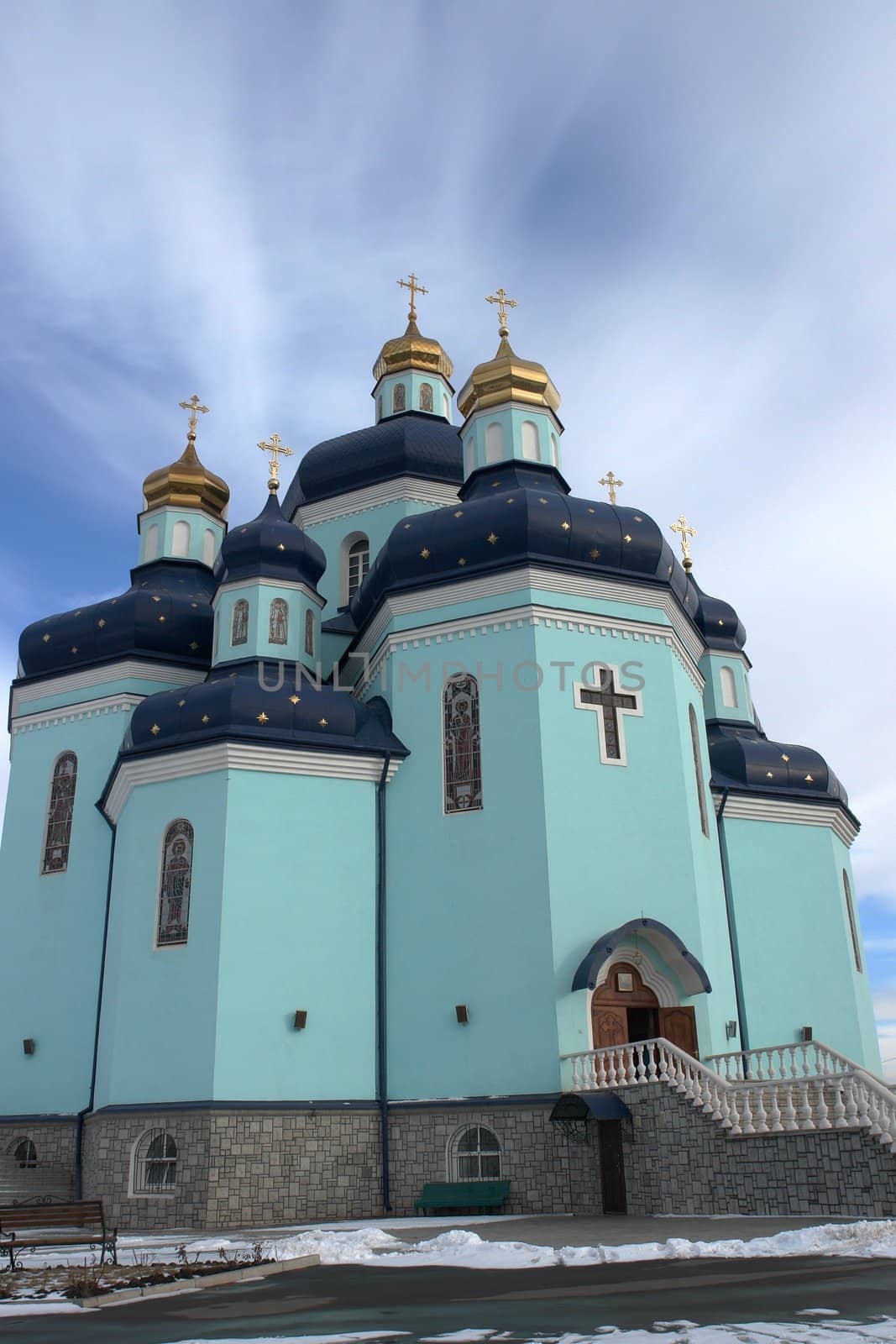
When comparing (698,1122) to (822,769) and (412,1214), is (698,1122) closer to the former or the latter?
(412,1214)

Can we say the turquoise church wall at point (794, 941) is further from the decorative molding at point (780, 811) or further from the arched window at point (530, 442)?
the arched window at point (530, 442)

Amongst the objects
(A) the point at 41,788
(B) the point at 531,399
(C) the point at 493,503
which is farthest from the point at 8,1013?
(B) the point at 531,399

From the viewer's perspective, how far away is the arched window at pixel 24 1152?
583 inches

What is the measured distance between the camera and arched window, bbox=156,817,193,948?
13.5 meters

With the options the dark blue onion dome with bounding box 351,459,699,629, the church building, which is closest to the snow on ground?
the church building

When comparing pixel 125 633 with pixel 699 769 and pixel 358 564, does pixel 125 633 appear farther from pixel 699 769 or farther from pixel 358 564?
pixel 699 769

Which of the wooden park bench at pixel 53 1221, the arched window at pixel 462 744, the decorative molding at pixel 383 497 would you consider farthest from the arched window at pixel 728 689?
the wooden park bench at pixel 53 1221

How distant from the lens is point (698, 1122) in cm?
1058

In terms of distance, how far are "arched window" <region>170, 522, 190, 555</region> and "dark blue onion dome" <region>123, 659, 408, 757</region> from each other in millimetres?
5583

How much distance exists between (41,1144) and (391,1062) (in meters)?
4.86

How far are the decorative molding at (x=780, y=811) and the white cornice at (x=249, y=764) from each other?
17.2 ft

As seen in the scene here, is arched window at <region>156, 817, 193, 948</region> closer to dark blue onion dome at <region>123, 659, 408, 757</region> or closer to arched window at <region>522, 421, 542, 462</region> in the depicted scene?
dark blue onion dome at <region>123, 659, 408, 757</region>

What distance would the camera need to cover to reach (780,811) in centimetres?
1712

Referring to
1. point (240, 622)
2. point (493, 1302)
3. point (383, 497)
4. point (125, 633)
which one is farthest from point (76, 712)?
point (493, 1302)
